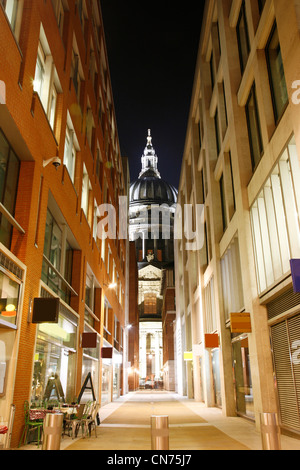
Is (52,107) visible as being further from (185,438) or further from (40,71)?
(185,438)

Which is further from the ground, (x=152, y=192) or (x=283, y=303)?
(x=152, y=192)

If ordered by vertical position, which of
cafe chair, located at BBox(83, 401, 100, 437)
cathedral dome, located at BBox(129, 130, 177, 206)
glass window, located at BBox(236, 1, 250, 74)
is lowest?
cafe chair, located at BBox(83, 401, 100, 437)

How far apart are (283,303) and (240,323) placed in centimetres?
215

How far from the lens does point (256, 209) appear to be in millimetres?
13125

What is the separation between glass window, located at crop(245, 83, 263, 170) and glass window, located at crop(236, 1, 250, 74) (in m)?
1.95

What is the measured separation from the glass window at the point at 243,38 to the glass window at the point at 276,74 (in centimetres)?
298

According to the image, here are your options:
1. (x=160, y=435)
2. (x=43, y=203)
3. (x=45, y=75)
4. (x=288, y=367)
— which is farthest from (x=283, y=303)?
(x=45, y=75)

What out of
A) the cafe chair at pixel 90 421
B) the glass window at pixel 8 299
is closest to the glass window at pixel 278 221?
the cafe chair at pixel 90 421

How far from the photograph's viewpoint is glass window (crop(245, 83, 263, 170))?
44.9 ft

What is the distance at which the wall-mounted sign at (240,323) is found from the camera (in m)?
12.6

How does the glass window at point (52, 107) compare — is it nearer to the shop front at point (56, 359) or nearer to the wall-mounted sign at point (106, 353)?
the shop front at point (56, 359)

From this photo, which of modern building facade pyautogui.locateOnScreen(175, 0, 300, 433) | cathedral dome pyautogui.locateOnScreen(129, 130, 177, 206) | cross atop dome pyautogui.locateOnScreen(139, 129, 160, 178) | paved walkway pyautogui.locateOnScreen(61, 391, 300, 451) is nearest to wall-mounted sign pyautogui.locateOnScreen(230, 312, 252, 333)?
modern building facade pyautogui.locateOnScreen(175, 0, 300, 433)

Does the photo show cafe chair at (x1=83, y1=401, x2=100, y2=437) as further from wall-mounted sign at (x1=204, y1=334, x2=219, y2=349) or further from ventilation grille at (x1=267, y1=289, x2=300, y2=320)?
wall-mounted sign at (x1=204, y1=334, x2=219, y2=349)
